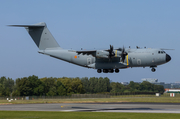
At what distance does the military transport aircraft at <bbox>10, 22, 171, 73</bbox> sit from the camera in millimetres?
44844

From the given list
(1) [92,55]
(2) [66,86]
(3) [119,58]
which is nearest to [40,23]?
(1) [92,55]

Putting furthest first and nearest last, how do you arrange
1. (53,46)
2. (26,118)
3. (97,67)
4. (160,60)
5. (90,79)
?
(90,79)
(53,46)
(97,67)
(160,60)
(26,118)

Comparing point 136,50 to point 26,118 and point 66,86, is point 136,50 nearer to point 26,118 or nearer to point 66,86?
point 26,118

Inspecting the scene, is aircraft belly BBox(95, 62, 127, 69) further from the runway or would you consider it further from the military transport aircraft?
the runway

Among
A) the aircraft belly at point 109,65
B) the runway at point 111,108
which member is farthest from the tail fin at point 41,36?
the runway at point 111,108

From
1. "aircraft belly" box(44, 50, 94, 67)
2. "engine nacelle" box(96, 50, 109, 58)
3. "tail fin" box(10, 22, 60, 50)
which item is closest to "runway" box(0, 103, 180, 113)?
"aircraft belly" box(44, 50, 94, 67)

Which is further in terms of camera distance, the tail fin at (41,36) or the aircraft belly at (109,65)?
the tail fin at (41,36)

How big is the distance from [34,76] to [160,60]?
235ft

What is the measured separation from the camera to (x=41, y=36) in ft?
169

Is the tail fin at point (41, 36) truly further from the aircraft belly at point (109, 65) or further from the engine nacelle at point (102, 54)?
the engine nacelle at point (102, 54)

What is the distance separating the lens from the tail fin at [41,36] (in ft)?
168

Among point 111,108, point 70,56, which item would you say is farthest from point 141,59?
point 70,56

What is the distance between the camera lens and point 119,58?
46.2 m

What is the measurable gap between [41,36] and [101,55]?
13.4 m
